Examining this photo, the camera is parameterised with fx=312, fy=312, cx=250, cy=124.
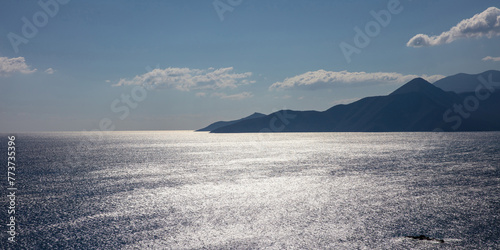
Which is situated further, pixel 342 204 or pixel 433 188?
pixel 433 188

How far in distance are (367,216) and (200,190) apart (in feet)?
96.8

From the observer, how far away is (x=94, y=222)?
115 ft

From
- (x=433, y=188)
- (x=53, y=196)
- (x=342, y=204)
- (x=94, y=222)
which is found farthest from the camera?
(x=433, y=188)

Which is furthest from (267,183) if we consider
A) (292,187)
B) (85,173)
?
(85,173)

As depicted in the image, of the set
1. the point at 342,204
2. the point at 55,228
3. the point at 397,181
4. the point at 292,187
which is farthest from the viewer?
the point at 397,181

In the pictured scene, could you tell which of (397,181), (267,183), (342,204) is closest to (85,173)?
(267,183)

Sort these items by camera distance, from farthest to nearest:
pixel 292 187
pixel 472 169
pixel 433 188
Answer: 1. pixel 472 169
2. pixel 292 187
3. pixel 433 188

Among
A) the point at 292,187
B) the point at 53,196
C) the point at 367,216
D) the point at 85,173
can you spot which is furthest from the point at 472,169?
the point at 85,173

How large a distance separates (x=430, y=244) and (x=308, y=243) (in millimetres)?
10638

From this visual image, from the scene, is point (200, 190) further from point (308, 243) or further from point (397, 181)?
point (397, 181)

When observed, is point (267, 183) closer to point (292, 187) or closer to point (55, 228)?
point (292, 187)

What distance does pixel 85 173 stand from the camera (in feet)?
255

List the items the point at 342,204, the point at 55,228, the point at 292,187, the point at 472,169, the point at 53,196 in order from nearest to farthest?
the point at 55,228 < the point at 342,204 < the point at 53,196 < the point at 292,187 < the point at 472,169

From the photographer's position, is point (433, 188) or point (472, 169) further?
point (472, 169)
